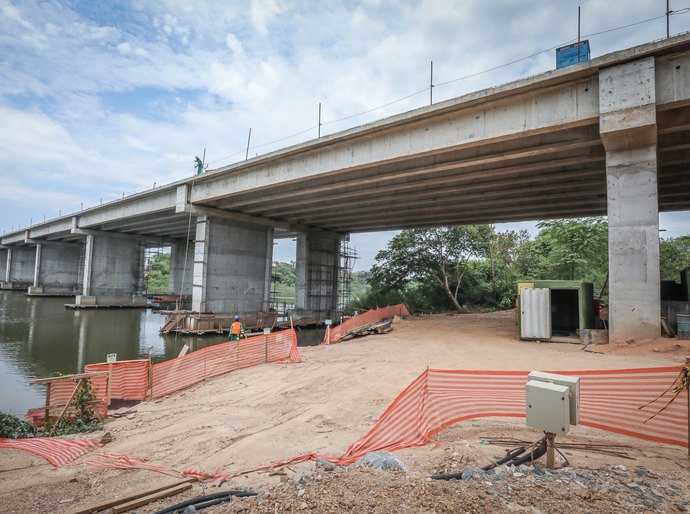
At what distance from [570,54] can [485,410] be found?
12727 mm

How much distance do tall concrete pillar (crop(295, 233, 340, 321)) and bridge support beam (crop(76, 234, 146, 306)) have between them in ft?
74.7

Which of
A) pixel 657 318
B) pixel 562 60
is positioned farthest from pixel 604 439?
pixel 562 60

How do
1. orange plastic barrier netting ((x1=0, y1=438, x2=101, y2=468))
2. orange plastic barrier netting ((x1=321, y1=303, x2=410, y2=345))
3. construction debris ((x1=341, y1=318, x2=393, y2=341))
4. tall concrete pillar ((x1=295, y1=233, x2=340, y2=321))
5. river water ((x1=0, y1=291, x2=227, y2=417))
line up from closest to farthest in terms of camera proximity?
1. orange plastic barrier netting ((x1=0, y1=438, x2=101, y2=468))
2. river water ((x1=0, y1=291, x2=227, y2=417))
3. orange plastic barrier netting ((x1=321, y1=303, x2=410, y2=345))
4. construction debris ((x1=341, y1=318, x2=393, y2=341))
5. tall concrete pillar ((x1=295, y1=233, x2=340, y2=321))

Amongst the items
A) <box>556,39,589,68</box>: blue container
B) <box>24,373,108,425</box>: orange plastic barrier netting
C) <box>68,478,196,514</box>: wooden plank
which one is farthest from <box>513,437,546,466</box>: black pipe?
<box>556,39,589,68</box>: blue container

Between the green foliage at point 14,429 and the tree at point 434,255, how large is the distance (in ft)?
97.7

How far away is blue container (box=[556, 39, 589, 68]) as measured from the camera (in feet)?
40.8

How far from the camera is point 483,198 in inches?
839

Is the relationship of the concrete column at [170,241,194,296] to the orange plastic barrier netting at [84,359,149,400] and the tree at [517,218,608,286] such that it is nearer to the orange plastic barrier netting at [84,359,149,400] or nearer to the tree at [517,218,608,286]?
the orange plastic barrier netting at [84,359,149,400]

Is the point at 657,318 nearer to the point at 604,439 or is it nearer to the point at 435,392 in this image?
the point at 604,439

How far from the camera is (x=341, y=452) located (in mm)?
5199

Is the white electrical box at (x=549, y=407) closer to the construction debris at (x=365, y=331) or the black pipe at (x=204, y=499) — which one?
the black pipe at (x=204, y=499)

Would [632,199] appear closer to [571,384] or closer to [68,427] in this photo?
[571,384]

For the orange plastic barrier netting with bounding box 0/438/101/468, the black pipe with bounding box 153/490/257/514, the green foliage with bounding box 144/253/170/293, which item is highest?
the green foliage with bounding box 144/253/170/293

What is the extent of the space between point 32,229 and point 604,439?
6669cm
